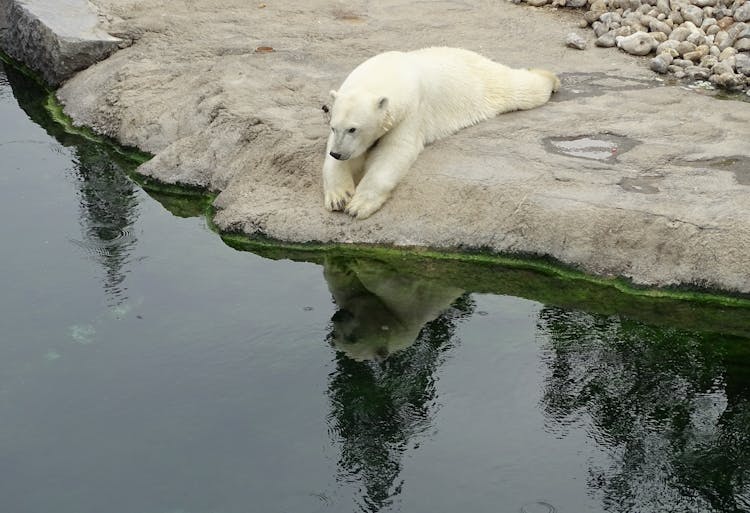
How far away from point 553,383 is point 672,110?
12.9 feet

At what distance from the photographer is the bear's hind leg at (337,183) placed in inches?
320

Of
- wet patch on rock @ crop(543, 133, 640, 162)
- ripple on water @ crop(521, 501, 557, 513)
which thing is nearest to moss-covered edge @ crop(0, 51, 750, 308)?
wet patch on rock @ crop(543, 133, 640, 162)

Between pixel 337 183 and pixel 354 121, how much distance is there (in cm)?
59

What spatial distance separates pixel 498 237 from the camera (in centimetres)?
786

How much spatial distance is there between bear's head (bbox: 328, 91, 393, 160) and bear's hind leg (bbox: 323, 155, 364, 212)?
0.23m

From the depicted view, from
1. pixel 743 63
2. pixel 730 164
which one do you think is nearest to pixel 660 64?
pixel 743 63

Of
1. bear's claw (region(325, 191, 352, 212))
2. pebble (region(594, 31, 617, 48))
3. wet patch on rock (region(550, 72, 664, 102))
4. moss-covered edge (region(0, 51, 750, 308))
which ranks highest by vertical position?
pebble (region(594, 31, 617, 48))

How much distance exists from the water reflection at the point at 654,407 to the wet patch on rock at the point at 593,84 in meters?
3.31

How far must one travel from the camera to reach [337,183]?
8.18 m

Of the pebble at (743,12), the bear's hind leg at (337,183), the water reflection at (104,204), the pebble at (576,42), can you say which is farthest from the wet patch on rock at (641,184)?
the pebble at (743,12)

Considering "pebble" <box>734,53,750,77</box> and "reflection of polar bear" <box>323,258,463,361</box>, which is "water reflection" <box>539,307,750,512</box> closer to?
"reflection of polar bear" <box>323,258,463,361</box>

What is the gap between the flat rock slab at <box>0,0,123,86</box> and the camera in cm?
1103

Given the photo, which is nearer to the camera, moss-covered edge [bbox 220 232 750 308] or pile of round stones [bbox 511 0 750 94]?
moss-covered edge [bbox 220 232 750 308]

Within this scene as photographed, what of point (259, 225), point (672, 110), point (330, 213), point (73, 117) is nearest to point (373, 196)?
point (330, 213)
